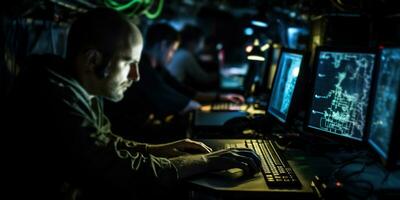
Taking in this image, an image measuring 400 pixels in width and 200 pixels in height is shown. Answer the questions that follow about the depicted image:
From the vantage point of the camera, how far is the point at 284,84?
205cm

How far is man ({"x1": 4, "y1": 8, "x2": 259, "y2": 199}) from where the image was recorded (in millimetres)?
1241

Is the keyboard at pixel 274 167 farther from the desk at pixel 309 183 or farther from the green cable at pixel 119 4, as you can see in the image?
the green cable at pixel 119 4

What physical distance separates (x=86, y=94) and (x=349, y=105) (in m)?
1.08

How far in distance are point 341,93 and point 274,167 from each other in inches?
18.1

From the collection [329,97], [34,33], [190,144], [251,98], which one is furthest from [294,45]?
[34,33]

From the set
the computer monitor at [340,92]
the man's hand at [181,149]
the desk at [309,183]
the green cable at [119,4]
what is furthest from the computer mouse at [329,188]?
the green cable at [119,4]

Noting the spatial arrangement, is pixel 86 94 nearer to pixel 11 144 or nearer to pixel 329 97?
pixel 11 144

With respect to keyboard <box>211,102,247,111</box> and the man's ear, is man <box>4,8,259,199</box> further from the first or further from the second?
keyboard <box>211,102,247,111</box>

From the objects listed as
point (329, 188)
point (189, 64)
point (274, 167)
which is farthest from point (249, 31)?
point (329, 188)

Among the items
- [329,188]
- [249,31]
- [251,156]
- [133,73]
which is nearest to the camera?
[329,188]

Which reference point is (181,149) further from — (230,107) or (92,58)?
(230,107)

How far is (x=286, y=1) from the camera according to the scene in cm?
356

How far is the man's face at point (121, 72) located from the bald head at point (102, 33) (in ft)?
0.11

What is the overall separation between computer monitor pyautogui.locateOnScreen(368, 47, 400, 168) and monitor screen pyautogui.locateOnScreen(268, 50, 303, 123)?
514mm
